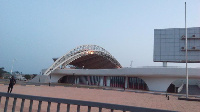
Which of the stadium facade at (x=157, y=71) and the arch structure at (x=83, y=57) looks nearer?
the stadium facade at (x=157, y=71)

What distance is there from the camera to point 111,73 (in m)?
53.0

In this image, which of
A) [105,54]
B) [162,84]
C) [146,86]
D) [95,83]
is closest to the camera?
[162,84]

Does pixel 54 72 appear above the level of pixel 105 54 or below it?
below

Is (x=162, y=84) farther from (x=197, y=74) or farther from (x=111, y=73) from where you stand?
(x=111, y=73)

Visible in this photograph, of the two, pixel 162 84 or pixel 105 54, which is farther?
pixel 105 54

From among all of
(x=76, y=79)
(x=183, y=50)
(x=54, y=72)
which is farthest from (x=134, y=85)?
(x=54, y=72)

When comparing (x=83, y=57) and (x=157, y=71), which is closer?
(x=157, y=71)

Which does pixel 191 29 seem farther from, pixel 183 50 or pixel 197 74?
pixel 197 74

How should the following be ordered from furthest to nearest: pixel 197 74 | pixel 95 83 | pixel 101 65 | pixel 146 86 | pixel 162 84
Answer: pixel 101 65, pixel 95 83, pixel 146 86, pixel 162 84, pixel 197 74

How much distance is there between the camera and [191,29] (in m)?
52.5

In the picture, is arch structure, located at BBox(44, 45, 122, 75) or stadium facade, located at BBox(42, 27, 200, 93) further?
arch structure, located at BBox(44, 45, 122, 75)

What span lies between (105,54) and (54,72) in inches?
893

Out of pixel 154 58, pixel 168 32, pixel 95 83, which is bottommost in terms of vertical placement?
pixel 95 83

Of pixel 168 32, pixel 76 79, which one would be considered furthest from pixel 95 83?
pixel 168 32
